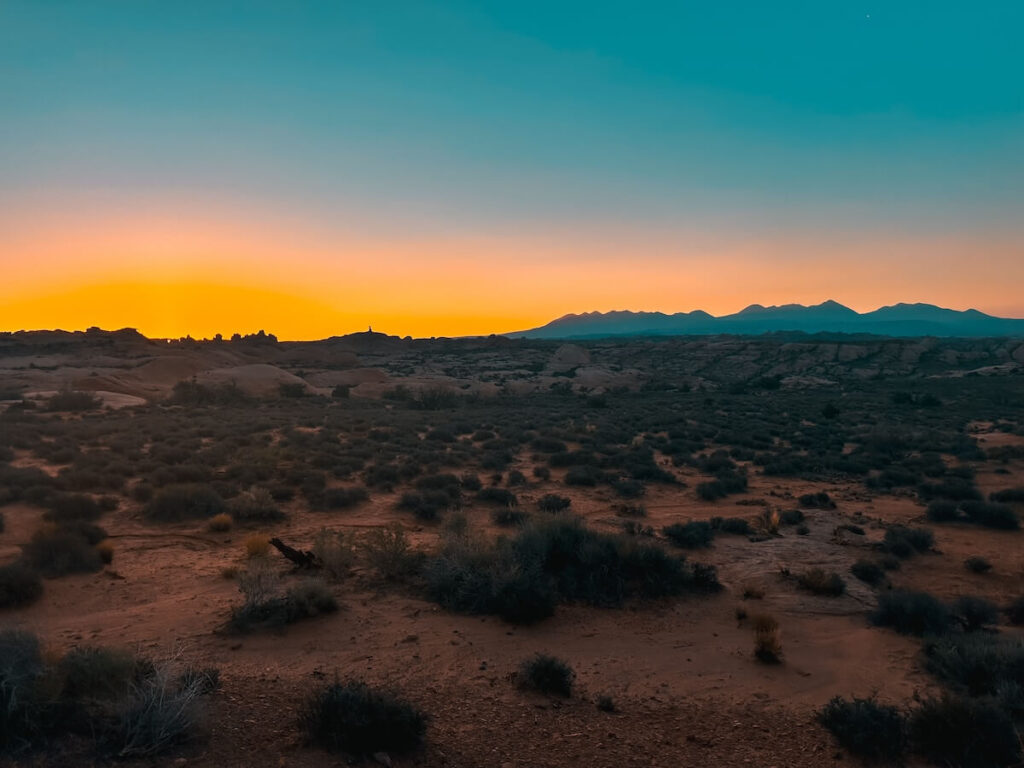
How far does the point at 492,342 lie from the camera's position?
347 feet

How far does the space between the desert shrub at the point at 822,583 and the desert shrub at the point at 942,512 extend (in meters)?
6.76

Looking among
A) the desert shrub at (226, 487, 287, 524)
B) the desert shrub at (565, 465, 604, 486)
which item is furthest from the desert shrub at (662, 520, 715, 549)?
the desert shrub at (226, 487, 287, 524)

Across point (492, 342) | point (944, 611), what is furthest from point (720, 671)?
point (492, 342)

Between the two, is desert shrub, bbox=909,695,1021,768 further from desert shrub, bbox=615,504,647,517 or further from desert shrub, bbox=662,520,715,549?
desert shrub, bbox=615,504,647,517

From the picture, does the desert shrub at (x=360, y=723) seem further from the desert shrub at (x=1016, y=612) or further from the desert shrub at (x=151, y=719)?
the desert shrub at (x=1016, y=612)

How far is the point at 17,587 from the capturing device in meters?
9.07

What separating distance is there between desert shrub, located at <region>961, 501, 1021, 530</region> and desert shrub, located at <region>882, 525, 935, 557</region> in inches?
99.9

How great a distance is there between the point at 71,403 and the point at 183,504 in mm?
25356

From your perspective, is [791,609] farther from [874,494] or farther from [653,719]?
[874,494]

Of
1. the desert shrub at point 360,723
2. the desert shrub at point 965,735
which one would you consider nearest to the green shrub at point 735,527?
the desert shrub at point 965,735

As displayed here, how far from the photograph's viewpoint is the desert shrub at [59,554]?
34.1ft

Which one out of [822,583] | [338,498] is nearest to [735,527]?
[822,583]

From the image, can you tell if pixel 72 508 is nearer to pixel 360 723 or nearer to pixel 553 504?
pixel 553 504

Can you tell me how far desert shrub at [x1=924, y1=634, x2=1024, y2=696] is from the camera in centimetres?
708
